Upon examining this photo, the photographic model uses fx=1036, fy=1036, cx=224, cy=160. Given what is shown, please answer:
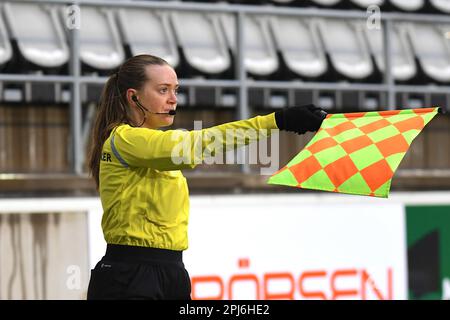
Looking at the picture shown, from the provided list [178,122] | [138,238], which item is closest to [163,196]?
[138,238]

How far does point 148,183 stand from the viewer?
138 inches

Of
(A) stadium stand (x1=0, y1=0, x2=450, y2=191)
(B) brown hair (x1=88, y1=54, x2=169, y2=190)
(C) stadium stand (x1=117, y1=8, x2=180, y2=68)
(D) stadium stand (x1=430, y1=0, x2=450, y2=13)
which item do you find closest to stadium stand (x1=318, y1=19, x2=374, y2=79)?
(A) stadium stand (x1=0, y1=0, x2=450, y2=191)

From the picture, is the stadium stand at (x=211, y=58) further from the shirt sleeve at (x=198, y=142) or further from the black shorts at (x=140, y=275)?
the shirt sleeve at (x=198, y=142)

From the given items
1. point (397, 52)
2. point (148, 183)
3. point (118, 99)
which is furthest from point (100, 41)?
point (148, 183)

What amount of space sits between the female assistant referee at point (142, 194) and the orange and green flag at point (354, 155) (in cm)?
33

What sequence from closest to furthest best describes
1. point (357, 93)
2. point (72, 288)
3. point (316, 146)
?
point (316, 146) → point (72, 288) → point (357, 93)

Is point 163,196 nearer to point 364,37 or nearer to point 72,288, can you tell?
point 72,288

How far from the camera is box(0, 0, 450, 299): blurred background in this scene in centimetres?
602

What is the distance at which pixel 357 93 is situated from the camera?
27.4 feet

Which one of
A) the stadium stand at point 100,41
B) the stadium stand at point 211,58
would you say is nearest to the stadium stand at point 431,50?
the stadium stand at point 211,58

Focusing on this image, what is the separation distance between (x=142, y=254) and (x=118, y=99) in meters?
0.57

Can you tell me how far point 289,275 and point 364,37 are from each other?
277 centimetres

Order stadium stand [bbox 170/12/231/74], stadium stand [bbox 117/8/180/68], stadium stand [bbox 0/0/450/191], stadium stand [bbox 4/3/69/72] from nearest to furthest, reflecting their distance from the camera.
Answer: stadium stand [bbox 0/0/450/191] → stadium stand [bbox 4/3/69/72] → stadium stand [bbox 117/8/180/68] → stadium stand [bbox 170/12/231/74]

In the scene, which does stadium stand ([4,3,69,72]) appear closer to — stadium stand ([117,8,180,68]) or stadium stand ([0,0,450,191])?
stadium stand ([0,0,450,191])
